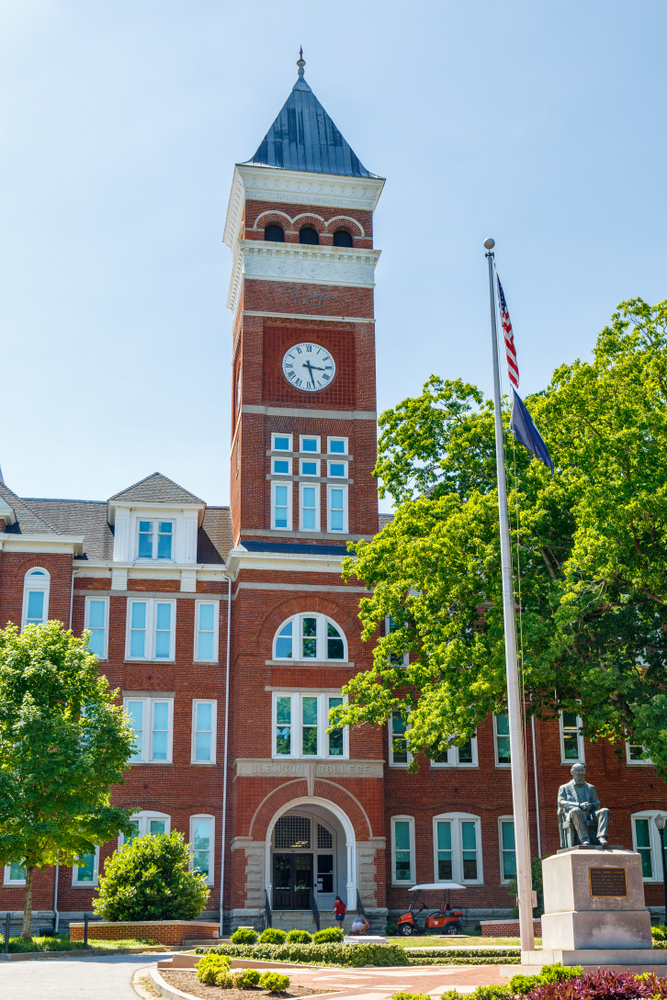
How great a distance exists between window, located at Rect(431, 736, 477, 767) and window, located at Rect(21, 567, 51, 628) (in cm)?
1556

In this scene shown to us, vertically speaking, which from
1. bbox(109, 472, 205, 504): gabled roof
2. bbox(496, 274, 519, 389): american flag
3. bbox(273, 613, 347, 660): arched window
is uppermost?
bbox(109, 472, 205, 504): gabled roof

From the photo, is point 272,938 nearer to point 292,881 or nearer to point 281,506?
point 292,881

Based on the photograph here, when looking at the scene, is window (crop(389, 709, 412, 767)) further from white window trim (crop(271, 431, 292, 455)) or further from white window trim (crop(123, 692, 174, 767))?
white window trim (crop(271, 431, 292, 455))

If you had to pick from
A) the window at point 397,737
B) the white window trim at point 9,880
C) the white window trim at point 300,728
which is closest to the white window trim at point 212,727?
the white window trim at point 300,728

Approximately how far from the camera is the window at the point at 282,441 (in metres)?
41.4

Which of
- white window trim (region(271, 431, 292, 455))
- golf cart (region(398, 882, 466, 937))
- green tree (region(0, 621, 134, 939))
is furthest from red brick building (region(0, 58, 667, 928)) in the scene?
green tree (region(0, 621, 134, 939))

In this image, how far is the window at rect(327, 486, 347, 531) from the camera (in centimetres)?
4106

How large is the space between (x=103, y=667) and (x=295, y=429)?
11348 millimetres

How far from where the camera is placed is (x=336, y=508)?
41.2 meters

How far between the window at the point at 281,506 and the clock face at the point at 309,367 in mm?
4017

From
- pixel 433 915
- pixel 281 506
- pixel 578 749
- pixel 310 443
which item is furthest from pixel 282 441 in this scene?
pixel 433 915

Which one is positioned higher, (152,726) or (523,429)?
(523,429)

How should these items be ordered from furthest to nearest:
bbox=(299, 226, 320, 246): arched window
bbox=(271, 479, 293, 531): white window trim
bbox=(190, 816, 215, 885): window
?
bbox=(299, 226, 320, 246): arched window, bbox=(271, 479, 293, 531): white window trim, bbox=(190, 816, 215, 885): window

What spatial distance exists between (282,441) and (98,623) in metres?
9.65
